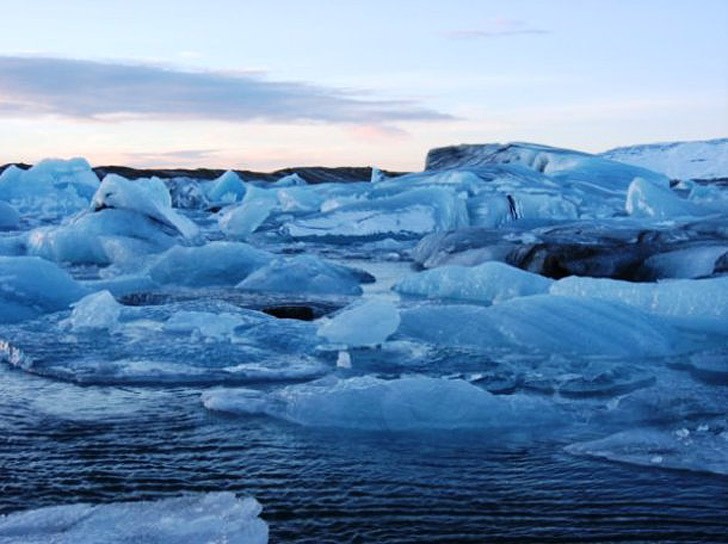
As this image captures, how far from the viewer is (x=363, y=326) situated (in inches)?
164

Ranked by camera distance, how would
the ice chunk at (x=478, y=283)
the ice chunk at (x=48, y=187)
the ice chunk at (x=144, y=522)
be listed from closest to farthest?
the ice chunk at (x=144, y=522)
the ice chunk at (x=478, y=283)
the ice chunk at (x=48, y=187)

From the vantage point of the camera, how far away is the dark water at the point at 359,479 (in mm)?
1905

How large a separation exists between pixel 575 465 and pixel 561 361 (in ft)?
5.03

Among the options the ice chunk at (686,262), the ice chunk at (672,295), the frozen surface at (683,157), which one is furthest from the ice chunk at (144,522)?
the frozen surface at (683,157)

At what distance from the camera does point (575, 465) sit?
92.0 inches

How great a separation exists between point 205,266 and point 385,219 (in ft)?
→ 18.8

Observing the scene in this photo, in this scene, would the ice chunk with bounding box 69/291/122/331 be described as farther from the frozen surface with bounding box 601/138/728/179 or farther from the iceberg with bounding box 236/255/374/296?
the frozen surface with bounding box 601/138/728/179

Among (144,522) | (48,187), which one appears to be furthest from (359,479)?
(48,187)

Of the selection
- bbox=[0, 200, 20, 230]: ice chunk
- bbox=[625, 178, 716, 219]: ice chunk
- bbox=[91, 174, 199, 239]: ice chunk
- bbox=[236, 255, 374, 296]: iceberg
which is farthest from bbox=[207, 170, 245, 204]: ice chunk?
bbox=[236, 255, 374, 296]: iceberg

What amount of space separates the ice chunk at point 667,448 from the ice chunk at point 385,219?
9.87 meters

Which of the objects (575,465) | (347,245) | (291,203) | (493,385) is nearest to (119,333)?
(493,385)

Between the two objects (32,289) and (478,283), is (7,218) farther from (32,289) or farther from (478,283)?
(478,283)

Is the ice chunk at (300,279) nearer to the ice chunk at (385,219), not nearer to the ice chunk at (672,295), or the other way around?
the ice chunk at (672,295)

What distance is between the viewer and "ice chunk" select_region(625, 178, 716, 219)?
38.2 ft
